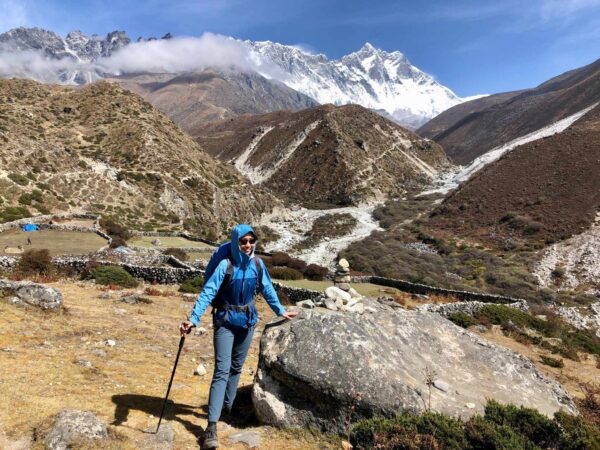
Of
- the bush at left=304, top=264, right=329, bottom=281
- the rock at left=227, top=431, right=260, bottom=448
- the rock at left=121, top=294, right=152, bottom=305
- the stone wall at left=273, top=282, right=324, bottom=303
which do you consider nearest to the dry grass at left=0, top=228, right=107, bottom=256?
the rock at left=121, top=294, right=152, bottom=305

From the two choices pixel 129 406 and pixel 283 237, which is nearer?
pixel 129 406

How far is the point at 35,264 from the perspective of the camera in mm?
19469

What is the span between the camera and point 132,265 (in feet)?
73.6

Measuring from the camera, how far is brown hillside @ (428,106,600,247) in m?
55.6

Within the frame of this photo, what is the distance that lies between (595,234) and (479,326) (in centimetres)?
3898

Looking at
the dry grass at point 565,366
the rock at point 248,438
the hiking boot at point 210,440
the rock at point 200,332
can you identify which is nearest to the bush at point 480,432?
the rock at point 248,438

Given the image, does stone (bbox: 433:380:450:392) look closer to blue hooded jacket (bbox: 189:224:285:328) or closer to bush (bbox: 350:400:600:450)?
bush (bbox: 350:400:600:450)

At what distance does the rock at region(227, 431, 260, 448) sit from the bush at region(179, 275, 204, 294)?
590 inches

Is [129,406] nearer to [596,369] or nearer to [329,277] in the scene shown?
[596,369]

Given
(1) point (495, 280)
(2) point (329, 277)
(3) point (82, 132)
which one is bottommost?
(1) point (495, 280)

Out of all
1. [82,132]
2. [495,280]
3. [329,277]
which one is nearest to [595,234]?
[495,280]

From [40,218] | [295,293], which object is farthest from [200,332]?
[40,218]

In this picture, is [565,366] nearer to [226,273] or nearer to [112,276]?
[226,273]

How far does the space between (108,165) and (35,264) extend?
44803mm
